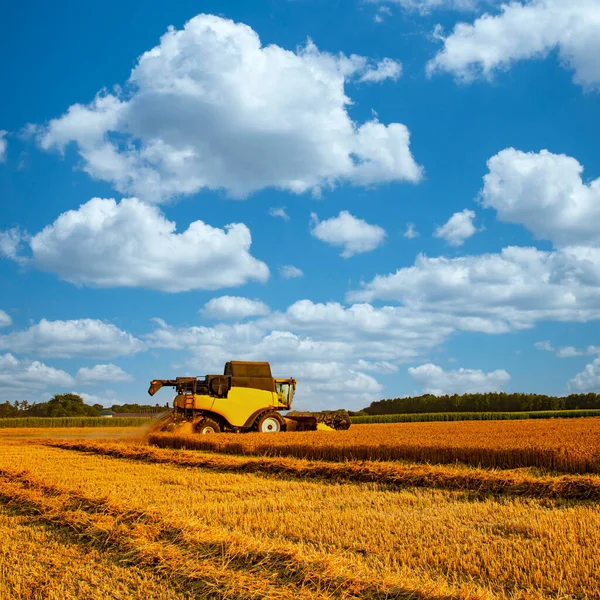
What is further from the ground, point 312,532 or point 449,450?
point 449,450

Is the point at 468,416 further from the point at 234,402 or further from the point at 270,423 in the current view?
the point at 234,402

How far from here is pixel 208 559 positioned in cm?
582

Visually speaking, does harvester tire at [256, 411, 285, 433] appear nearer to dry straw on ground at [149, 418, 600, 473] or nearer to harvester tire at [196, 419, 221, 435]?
harvester tire at [196, 419, 221, 435]

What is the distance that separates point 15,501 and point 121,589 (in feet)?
16.3

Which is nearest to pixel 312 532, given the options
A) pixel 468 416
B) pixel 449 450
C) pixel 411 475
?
pixel 411 475

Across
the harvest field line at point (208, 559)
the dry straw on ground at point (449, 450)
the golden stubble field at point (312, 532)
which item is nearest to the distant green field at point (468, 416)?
the dry straw on ground at point (449, 450)

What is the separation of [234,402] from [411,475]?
11.0 metres

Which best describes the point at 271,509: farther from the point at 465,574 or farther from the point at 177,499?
the point at 465,574

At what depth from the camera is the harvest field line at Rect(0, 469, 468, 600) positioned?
5.02m

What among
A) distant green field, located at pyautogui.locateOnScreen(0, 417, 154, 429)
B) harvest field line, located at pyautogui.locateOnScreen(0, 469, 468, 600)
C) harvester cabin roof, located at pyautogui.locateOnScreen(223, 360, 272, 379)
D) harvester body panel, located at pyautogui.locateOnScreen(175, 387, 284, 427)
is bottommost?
distant green field, located at pyautogui.locateOnScreen(0, 417, 154, 429)

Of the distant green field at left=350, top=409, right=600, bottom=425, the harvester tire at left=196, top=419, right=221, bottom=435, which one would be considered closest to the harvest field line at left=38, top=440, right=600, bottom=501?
the harvester tire at left=196, top=419, right=221, bottom=435

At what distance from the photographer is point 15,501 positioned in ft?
31.3

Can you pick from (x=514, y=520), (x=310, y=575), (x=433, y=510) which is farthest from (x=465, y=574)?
(x=433, y=510)

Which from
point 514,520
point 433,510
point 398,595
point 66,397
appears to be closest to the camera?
point 398,595
